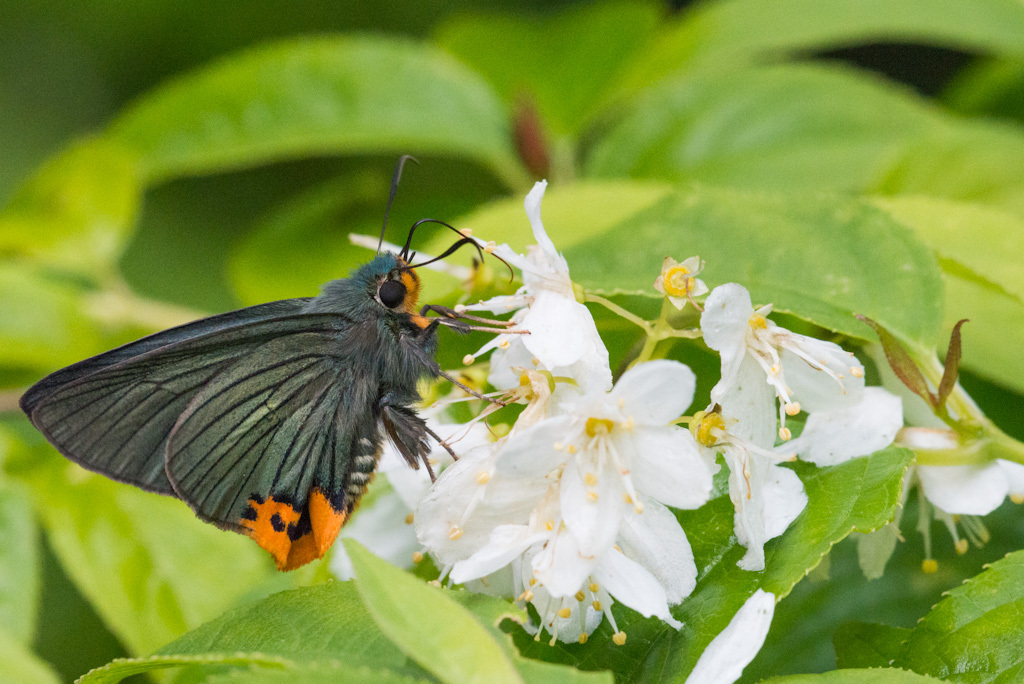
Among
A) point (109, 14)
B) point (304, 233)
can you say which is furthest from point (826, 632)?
point (109, 14)

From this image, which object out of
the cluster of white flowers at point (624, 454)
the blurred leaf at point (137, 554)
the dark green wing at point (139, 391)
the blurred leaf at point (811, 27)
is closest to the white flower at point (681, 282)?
the cluster of white flowers at point (624, 454)

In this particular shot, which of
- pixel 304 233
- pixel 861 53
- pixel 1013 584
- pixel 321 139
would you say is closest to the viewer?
pixel 1013 584

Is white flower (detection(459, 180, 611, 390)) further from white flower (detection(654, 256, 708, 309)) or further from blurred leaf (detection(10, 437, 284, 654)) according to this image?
blurred leaf (detection(10, 437, 284, 654))

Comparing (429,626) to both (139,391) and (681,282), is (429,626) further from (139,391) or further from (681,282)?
(139,391)

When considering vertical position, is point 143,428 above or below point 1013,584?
above

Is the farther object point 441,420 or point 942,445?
point 441,420

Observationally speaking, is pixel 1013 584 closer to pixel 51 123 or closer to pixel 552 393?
pixel 552 393

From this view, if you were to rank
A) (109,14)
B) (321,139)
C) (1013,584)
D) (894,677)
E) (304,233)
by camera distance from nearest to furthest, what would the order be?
(894,677)
(1013,584)
(321,139)
(304,233)
(109,14)
